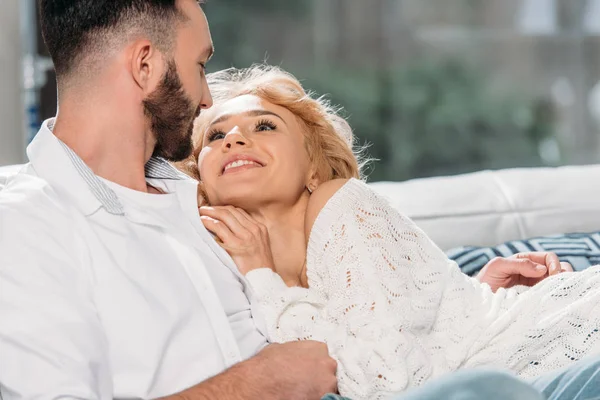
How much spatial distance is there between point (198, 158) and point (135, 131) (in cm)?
42

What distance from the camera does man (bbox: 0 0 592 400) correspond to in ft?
4.59

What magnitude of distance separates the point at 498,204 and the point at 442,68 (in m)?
2.41

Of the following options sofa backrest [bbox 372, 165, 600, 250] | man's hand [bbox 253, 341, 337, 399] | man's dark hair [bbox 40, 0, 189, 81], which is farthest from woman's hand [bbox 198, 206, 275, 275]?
sofa backrest [bbox 372, 165, 600, 250]

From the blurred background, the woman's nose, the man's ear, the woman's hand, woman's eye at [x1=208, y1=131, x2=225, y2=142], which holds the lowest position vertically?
the blurred background

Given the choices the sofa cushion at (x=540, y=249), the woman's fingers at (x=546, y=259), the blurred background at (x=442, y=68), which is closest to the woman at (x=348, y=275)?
the woman's fingers at (x=546, y=259)

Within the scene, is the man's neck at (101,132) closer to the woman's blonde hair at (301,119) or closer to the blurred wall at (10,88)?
the woman's blonde hair at (301,119)

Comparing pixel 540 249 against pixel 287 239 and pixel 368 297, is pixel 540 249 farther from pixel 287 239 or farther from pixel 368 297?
pixel 368 297

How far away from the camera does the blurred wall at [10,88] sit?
2936 millimetres

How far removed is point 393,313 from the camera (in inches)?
66.5

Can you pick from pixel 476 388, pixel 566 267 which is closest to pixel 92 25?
pixel 476 388

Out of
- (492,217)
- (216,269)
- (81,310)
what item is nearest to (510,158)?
(492,217)

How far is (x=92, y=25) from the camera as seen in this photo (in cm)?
167

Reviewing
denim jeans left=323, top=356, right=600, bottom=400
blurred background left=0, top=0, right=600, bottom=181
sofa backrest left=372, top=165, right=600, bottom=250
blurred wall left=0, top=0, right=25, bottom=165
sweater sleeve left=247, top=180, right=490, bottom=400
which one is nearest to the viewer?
denim jeans left=323, top=356, right=600, bottom=400

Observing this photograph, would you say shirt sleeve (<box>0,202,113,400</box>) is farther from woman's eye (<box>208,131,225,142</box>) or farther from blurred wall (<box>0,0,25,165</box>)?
blurred wall (<box>0,0,25,165</box>)
